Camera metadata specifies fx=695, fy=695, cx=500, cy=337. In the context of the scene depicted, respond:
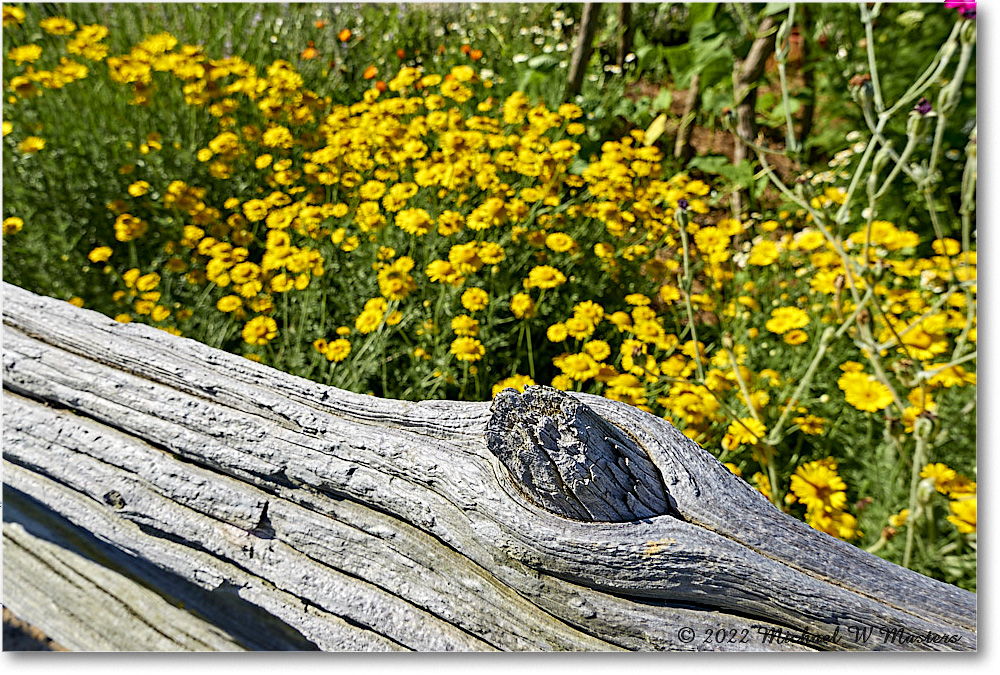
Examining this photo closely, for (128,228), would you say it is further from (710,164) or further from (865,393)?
(710,164)

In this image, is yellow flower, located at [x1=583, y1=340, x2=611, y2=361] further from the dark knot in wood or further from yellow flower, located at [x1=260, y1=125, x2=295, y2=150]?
yellow flower, located at [x1=260, y1=125, x2=295, y2=150]

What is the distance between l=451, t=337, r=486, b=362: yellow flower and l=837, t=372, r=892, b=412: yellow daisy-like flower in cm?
66

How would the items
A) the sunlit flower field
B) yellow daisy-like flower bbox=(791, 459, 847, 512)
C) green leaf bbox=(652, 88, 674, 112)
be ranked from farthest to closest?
green leaf bbox=(652, 88, 674, 112) < the sunlit flower field < yellow daisy-like flower bbox=(791, 459, 847, 512)

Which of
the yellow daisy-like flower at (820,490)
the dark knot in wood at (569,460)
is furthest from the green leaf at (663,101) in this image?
the dark knot in wood at (569,460)

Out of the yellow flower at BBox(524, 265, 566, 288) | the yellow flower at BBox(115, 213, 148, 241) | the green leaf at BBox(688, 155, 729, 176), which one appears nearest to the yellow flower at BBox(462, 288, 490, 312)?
the yellow flower at BBox(524, 265, 566, 288)

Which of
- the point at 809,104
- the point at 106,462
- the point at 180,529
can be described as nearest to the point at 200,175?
the point at 106,462

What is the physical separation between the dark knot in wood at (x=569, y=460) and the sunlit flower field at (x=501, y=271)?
1.06 ft

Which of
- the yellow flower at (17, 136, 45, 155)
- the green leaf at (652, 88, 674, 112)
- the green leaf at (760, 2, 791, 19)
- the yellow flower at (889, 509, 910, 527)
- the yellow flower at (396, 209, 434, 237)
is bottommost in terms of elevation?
the yellow flower at (889, 509, 910, 527)

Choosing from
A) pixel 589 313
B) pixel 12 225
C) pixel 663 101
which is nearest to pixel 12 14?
pixel 12 225

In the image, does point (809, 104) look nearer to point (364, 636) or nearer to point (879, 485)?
point (879, 485)

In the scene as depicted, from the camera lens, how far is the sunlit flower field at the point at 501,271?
125 centimetres

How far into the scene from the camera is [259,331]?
1.38m

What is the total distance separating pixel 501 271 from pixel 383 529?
750mm

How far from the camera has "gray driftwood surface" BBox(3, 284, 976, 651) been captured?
0.85m
